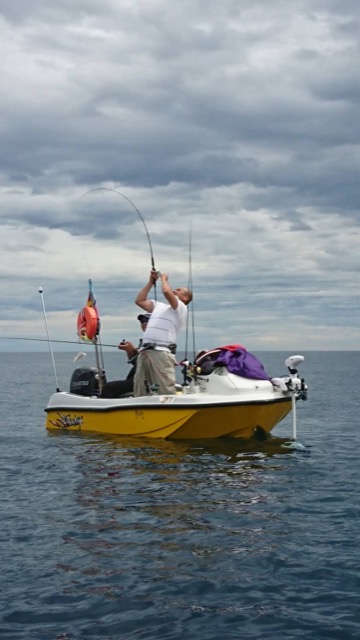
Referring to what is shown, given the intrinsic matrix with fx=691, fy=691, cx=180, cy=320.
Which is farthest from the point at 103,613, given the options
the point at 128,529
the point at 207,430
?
the point at 207,430

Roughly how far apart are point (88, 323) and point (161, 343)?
2657 mm

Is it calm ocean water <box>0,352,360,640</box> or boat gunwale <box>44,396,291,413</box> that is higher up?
boat gunwale <box>44,396,291,413</box>

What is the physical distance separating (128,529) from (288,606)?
7.68 ft

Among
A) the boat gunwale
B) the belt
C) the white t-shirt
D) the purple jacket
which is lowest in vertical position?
the boat gunwale

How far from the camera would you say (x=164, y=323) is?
41.5 feet

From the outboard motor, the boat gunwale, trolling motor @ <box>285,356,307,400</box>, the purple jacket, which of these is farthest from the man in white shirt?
the outboard motor

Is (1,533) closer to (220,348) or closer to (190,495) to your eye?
(190,495)

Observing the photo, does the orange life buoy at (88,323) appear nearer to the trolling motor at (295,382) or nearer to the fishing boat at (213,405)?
the fishing boat at (213,405)

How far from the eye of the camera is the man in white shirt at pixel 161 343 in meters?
12.7

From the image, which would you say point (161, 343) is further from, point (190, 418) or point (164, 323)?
point (190, 418)

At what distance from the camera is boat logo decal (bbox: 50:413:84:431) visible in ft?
46.0

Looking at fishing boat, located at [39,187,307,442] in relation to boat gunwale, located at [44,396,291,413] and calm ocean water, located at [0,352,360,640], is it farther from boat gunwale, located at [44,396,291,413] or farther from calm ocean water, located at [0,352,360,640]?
calm ocean water, located at [0,352,360,640]

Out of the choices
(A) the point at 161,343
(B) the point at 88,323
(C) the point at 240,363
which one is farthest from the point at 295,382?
(B) the point at 88,323

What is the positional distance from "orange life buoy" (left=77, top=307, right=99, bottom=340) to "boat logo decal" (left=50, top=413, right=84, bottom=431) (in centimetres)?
176
